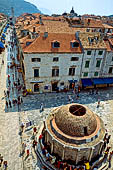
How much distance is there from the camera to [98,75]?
126 ft

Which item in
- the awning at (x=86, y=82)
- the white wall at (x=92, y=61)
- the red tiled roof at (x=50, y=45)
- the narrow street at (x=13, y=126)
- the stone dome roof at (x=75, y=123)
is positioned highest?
the red tiled roof at (x=50, y=45)

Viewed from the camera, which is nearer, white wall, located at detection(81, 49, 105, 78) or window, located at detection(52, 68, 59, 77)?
window, located at detection(52, 68, 59, 77)

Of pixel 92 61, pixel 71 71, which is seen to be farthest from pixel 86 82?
pixel 92 61

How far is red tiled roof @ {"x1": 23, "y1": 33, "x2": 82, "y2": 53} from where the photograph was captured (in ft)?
105

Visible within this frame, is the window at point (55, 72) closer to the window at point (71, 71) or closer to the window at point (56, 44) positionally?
the window at point (71, 71)

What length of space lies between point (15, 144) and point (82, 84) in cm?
2098

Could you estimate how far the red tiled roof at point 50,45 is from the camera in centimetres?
3212

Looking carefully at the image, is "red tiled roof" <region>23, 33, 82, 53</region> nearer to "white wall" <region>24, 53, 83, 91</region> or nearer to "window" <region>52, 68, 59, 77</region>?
"white wall" <region>24, 53, 83, 91</region>

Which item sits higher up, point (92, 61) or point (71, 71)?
point (92, 61)

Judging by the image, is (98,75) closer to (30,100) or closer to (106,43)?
(106,43)

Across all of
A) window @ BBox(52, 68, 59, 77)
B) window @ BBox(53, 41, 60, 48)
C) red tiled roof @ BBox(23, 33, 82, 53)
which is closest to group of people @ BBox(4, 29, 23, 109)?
window @ BBox(52, 68, 59, 77)

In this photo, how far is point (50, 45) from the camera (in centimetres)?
3366

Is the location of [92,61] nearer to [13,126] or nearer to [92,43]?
[92,43]

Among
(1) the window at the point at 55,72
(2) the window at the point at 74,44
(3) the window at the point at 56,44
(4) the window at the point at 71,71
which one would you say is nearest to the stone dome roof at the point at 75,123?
(1) the window at the point at 55,72
